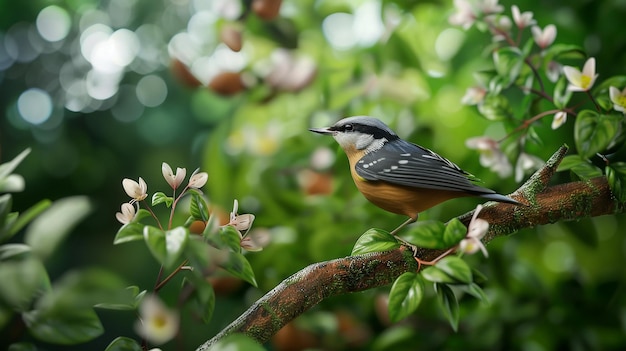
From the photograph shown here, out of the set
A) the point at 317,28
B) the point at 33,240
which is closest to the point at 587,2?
the point at 317,28

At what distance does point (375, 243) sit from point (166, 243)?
126mm

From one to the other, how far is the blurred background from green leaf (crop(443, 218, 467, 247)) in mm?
278

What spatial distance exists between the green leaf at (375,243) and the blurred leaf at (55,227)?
16cm

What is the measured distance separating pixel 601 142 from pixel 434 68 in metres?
0.36

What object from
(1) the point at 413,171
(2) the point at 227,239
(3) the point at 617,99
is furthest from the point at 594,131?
(2) the point at 227,239

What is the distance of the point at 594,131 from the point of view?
44 cm

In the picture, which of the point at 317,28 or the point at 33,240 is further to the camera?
the point at 317,28

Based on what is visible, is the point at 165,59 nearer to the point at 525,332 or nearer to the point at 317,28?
the point at 317,28

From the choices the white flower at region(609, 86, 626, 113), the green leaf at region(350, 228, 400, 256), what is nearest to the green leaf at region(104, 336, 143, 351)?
the green leaf at region(350, 228, 400, 256)

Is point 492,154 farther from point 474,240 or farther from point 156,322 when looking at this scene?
point 156,322

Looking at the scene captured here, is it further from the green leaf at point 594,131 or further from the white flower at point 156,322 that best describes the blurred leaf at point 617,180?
→ the white flower at point 156,322

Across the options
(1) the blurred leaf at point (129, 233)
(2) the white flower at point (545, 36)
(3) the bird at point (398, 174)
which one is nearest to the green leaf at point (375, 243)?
(3) the bird at point (398, 174)

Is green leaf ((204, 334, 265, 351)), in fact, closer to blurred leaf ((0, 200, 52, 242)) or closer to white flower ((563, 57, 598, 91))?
blurred leaf ((0, 200, 52, 242))

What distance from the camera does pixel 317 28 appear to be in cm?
81
